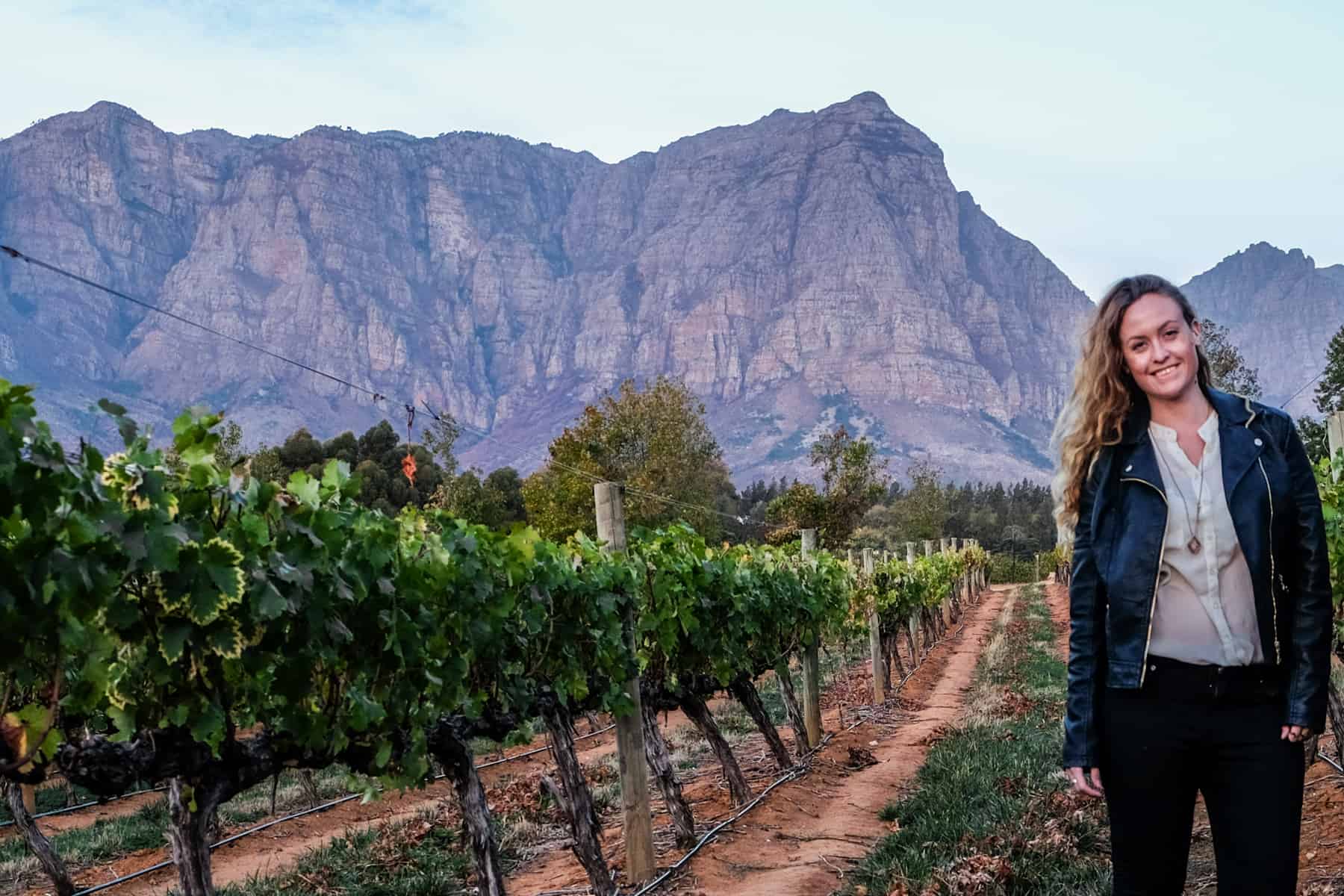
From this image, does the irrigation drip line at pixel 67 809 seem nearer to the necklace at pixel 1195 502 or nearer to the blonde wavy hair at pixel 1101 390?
the blonde wavy hair at pixel 1101 390

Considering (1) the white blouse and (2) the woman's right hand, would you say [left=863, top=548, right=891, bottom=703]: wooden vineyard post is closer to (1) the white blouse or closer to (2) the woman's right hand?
(2) the woman's right hand

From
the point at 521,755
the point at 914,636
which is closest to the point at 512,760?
the point at 521,755

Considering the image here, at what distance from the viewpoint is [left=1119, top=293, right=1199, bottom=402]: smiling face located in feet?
8.55

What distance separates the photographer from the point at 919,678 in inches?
723

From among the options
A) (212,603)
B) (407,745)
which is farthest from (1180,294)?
(407,745)

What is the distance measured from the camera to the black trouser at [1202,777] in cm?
230

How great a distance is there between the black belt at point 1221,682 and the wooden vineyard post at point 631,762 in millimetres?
3967

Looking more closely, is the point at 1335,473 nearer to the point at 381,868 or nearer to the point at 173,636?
the point at 381,868

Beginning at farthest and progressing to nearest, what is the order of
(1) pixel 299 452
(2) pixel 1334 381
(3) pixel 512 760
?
(1) pixel 299 452
(2) pixel 1334 381
(3) pixel 512 760

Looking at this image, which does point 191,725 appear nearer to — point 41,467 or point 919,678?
point 41,467

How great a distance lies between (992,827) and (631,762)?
179cm

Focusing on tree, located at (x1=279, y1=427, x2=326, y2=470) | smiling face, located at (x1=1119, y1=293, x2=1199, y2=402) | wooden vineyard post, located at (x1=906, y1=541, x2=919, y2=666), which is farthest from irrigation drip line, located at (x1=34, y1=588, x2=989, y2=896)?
tree, located at (x1=279, y1=427, x2=326, y2=470)

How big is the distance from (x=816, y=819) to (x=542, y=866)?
1817mm

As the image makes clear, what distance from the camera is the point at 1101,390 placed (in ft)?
8.88
